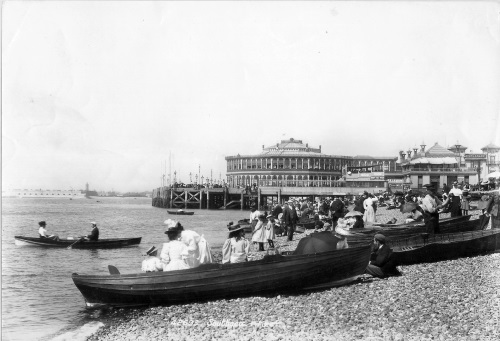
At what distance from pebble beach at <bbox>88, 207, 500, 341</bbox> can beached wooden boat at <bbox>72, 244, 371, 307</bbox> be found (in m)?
0.24

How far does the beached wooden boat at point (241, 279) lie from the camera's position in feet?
43.6

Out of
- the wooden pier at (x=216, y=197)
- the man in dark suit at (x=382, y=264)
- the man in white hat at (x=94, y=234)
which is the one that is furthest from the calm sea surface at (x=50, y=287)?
the wooden pier at (x=216, y=197)

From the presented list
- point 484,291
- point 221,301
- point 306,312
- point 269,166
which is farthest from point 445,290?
point 269,166

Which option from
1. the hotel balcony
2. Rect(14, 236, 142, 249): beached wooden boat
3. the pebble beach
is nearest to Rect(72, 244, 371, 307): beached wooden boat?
the pebble beach

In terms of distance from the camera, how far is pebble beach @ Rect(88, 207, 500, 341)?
1030cm

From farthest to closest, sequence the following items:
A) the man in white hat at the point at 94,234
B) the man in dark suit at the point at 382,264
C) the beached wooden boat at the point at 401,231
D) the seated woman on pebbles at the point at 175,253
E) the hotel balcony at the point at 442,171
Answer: the hotel balcony at the point at 442,171
the man in white hat at the point at 94,234
the beached wooden boat at the point at 401,231
the man in dark suit at the point at 382,264
the seated woman on pebbles at the point at 175,253

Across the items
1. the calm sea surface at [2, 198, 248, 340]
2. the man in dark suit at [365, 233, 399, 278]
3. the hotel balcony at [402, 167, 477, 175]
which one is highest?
the hotel balcony at [402, 167, 477, 175]

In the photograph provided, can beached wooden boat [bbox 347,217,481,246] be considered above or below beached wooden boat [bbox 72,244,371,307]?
above

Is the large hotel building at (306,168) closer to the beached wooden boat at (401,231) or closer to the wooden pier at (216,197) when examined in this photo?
the wooden pier at (216,197)

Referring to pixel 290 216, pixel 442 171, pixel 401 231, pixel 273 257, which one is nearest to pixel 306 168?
pixel 442 171

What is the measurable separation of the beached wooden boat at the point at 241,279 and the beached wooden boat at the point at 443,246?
9.15 feet

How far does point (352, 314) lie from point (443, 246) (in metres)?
6.41

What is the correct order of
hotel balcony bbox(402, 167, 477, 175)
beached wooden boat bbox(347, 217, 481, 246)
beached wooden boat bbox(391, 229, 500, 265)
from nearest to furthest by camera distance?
beached wooden boat bbox(391, 229, 500, 265)
beached wooden boat bbox(347, 217, 481, 246)
hotel balcony bbox(402, 167, 477, 175)

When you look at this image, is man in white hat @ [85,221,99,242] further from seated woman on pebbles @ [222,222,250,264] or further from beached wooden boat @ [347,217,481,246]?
seated woman on pebbles @ [222,222,250,264]
